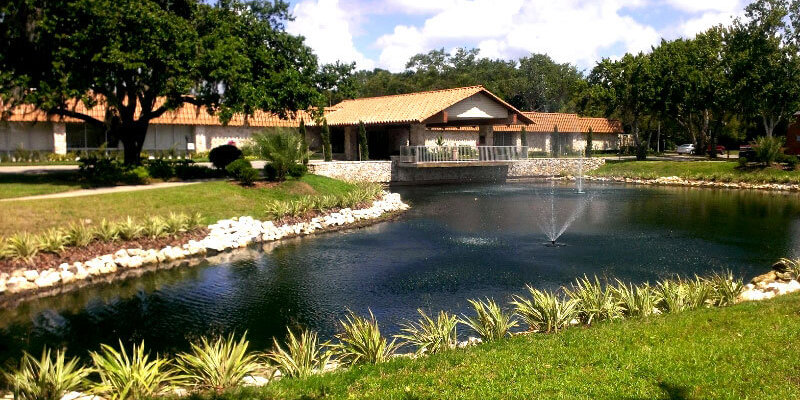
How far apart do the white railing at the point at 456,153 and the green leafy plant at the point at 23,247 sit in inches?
1010

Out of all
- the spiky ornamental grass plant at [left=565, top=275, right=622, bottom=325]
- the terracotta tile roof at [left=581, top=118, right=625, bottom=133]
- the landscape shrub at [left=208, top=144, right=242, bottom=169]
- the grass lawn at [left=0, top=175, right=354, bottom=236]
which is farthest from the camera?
the terracotta tile roof at [left=581, top=118, right=625, bottom=133]

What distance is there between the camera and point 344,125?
43.8 meters

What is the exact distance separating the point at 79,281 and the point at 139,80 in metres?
11.2

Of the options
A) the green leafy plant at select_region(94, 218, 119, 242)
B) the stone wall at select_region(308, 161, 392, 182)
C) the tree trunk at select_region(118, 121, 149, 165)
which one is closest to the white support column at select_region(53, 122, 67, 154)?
the tree trunk at select_region(118, 121, 149, 165)

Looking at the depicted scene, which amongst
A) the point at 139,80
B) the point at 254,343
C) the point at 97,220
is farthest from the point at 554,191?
the point at 254,343

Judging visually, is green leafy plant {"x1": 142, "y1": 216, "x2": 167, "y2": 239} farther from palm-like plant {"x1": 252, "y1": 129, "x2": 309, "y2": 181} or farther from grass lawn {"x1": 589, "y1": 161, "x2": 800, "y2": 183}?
grass lawn {"x1": 589, "y1": 161, "x2": 800, "y2": 183}

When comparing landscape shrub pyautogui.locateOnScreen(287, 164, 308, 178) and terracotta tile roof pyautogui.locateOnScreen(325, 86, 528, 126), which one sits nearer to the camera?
landscape shrub pyautogui.locateOnScreen(287, 164, 308, 178)

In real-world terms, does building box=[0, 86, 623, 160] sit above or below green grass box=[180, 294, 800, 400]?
above

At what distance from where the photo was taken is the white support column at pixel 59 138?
38438 millimetres

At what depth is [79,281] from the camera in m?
14.9

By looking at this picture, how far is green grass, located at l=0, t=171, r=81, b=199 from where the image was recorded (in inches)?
811

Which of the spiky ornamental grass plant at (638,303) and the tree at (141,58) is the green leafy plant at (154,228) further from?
the spiky ornamental grass plant at (638,303)

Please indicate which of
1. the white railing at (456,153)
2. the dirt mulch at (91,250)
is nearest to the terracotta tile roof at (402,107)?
the white railing at (456,153)

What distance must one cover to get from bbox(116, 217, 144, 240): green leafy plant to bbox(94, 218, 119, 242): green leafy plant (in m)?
0.17
